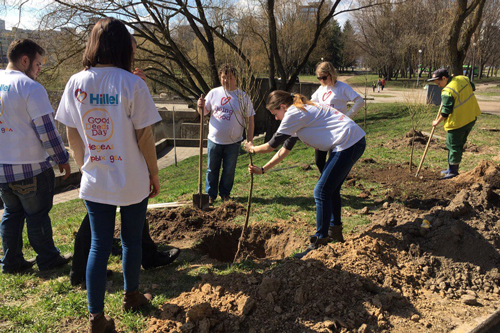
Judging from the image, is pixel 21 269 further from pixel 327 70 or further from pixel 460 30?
pixel 460 30

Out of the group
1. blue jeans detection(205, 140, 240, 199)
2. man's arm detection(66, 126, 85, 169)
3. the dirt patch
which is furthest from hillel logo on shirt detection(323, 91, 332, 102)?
man's arm detection(66, 126, 85, 169)

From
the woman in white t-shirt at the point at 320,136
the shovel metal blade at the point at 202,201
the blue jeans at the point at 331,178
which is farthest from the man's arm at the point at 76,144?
the shovel metal blade at the point at 202,201

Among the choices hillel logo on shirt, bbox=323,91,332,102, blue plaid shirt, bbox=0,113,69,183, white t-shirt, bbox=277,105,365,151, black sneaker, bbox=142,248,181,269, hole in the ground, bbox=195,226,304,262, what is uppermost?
hillel logo on shirt, bbox=323,91,332,102

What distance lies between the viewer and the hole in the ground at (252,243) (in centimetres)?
446

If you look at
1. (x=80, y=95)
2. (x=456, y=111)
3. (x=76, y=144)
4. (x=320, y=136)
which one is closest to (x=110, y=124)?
(x=80, y=95)

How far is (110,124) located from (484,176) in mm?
5220

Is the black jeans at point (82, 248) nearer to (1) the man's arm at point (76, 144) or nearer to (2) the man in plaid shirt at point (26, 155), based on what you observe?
(2) the man in plaid shirt at point (26, 155)

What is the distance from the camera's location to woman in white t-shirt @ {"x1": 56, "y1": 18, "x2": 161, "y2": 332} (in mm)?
2412

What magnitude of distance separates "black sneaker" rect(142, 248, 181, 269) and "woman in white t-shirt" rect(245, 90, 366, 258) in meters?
1.16

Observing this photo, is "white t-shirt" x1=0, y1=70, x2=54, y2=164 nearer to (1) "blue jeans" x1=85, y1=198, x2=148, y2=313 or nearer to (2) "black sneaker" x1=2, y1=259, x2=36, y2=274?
(2) "black sneaker" x1=2, y1=259, x2=36, y2=274

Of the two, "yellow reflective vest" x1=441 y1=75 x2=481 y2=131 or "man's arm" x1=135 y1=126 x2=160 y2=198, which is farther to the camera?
"yellow reflective vest" x1=441 y1=75 x2=481 y2=131

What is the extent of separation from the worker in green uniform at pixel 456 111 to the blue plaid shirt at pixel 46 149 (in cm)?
578

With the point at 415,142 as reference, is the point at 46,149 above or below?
above

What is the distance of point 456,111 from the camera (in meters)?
6.33
